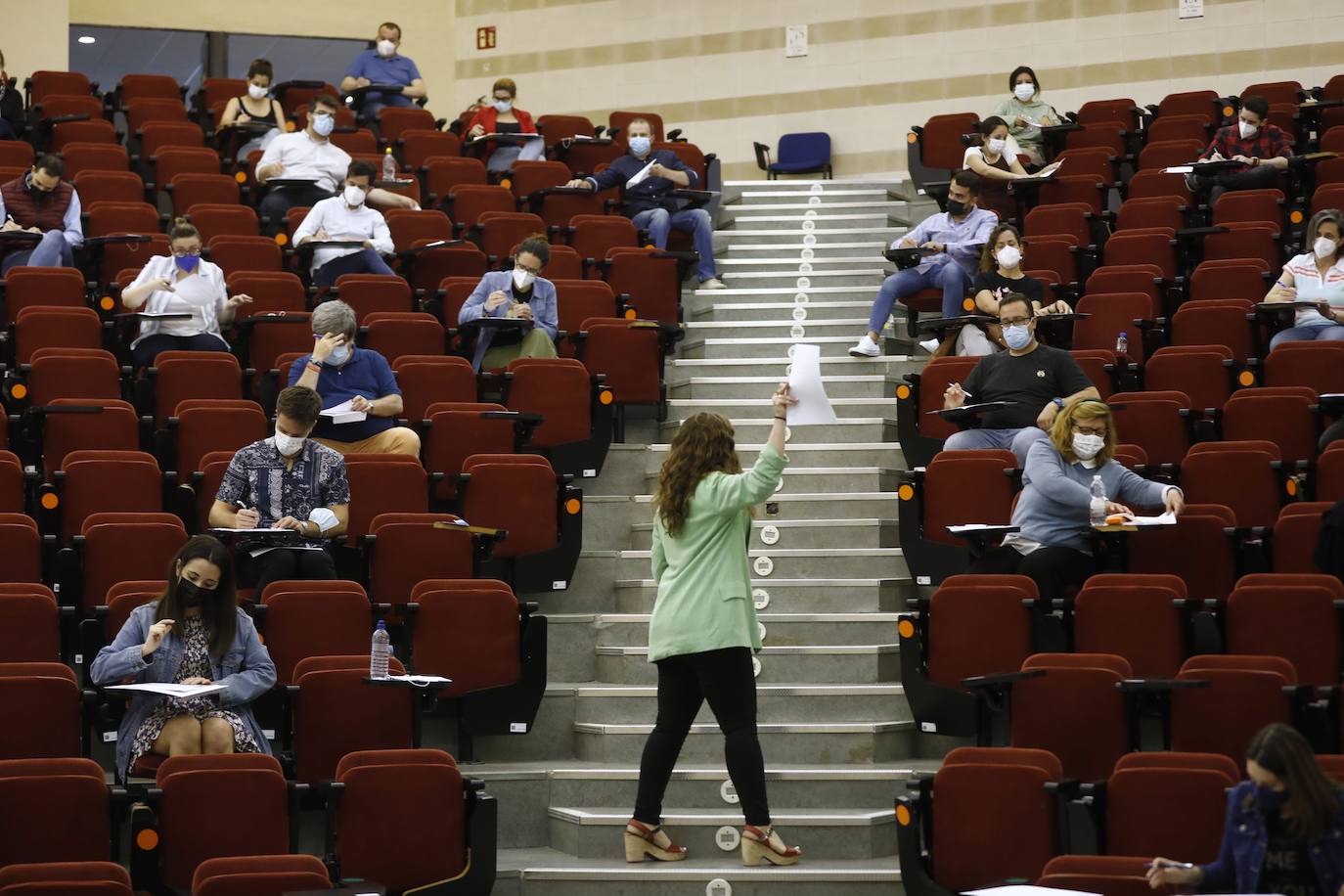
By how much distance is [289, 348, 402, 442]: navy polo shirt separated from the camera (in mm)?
6148

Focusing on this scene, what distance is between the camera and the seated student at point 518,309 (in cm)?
689

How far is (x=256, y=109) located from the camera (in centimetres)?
966

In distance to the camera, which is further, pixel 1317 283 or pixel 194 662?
pixel 1317 283

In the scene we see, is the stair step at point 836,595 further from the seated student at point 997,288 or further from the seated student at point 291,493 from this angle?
the seated student at point 997,288

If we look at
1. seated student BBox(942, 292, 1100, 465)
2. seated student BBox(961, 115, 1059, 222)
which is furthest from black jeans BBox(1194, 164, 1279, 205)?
seated student BBox(942, 292, 1100, 465)

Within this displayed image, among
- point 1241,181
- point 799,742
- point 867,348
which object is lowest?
point 799,742

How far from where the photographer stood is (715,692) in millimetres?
4488

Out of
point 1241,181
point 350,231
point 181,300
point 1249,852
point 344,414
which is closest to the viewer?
point 1249,852

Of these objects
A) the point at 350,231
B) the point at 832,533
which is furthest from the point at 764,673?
the point at 350,231

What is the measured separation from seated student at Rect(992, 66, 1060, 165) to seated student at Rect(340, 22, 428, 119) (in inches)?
141

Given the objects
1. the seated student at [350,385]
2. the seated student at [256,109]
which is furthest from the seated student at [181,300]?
the seated student at [256,109]

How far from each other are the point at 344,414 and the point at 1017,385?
7.36ft

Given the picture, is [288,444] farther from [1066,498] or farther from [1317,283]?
[1317,283]

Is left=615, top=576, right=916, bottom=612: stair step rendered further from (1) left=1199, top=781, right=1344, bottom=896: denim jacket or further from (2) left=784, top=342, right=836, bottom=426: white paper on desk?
(1) left=1199, top=781, right=1344, bottom=896: denim jacket
